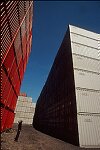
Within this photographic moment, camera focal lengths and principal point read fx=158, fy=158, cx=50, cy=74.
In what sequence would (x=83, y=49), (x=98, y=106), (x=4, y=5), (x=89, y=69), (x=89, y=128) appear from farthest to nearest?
(x=83, y=49) → (x=89, y=69) → (x=98, y=106) → (x=89, y=128) → (x=4, y=5)

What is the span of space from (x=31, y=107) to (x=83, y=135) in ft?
113

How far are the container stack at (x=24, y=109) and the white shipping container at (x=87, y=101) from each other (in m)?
31.9

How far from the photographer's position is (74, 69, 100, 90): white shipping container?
12.8 meters

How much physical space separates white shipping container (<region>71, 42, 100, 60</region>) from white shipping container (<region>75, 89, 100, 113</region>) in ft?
12.8

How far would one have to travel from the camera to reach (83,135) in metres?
10.9

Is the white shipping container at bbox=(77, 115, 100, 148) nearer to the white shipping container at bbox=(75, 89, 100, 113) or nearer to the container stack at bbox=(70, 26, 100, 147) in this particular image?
the container stack at bbox=(70, 26, 100, 147)

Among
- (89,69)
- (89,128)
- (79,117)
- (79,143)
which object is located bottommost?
(79,143)

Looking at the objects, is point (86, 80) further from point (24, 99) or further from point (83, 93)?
point (24, 99)

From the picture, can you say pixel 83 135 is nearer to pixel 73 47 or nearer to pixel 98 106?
pixel 98 106

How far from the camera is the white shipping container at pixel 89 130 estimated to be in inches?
425


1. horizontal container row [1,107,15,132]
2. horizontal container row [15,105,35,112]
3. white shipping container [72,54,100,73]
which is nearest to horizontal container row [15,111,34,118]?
horizontal container row [15,105,35,112]

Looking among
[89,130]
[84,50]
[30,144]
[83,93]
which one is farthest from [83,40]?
[30,144]

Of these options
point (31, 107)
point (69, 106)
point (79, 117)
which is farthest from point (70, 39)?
point (31, 107)

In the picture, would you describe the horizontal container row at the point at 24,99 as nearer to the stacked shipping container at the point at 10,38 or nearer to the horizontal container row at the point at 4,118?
the horizontal container row at the point at 4,118
